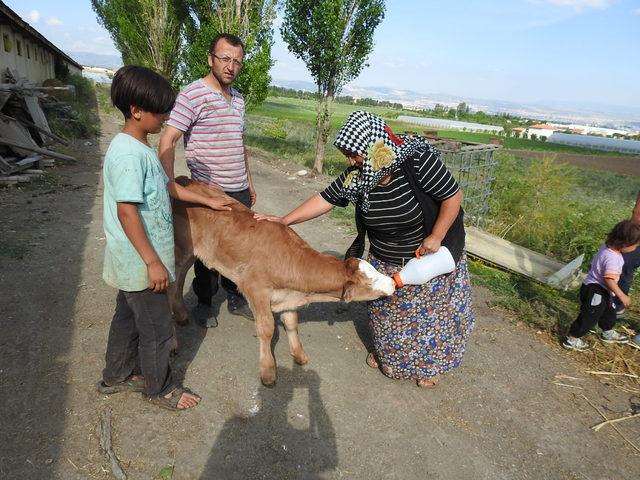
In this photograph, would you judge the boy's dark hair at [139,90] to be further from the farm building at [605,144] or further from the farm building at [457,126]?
the farm building at [457,126]

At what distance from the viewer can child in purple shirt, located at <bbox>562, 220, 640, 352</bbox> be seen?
12.3ft

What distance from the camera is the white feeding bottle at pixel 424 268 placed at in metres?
3.09

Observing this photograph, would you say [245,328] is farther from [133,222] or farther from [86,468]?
[133,222]

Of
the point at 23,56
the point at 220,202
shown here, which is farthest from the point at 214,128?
the point at 23,56

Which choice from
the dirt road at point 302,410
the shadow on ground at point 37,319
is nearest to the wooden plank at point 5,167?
the shadow on ground at point 37,319

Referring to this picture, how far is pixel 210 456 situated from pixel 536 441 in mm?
2267

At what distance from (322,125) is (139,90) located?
39.0ft

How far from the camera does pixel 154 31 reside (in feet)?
79.9

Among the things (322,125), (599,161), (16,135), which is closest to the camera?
(16,135)

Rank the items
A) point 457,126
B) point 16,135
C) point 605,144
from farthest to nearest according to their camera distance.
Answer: point 457,126
point 605,144
point 16,135

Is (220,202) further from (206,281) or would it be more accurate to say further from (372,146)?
(372,146)

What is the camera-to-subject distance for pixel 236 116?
3.63 m

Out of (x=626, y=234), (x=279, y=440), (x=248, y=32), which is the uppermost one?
(x=248, y=32)

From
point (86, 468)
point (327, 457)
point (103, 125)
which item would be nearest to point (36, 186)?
point (86, 468)
